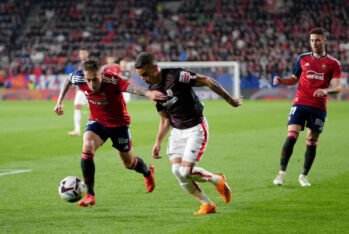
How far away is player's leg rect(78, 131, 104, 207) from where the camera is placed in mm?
9328

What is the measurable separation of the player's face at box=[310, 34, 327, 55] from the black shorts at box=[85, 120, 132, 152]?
121 inches

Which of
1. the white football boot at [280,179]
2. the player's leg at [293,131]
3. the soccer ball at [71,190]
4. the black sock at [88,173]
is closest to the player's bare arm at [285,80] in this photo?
the player's leg at [293,131]

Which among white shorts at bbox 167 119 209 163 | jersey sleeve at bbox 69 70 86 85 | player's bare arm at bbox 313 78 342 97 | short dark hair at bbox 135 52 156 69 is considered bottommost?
white shorts at bbox 167 119 209 163

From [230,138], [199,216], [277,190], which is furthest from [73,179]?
[230,138]

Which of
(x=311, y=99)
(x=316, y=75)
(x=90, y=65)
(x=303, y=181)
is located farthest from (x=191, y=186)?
(x=316, y=75)

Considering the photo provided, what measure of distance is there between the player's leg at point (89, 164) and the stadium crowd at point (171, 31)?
102ft

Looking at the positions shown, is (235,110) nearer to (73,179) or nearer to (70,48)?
(70,48)

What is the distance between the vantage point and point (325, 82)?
11.3 metres

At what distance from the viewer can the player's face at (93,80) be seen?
9477 millimetres

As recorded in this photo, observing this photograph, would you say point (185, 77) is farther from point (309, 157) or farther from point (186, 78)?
point (309, 157)

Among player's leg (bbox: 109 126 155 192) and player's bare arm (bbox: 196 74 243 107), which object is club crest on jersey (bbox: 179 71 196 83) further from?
player's leg (bbox: 109 126 155 192)

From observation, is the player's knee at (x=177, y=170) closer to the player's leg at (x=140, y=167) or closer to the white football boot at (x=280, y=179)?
the player's leg at (x=140, y=167)

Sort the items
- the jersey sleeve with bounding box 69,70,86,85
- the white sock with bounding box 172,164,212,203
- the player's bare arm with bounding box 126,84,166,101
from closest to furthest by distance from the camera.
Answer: the player's bare arm with bounding box 126,84,166,101 < the white sock with bounding box 172,164,212,203 < the jersey sleeve with bounding box 69,70,86,85

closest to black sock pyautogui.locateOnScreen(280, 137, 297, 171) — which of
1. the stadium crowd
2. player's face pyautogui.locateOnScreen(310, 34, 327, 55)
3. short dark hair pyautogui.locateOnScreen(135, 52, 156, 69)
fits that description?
player's face pyautogui.locateOnScreen(310, 34, 327, 55)
